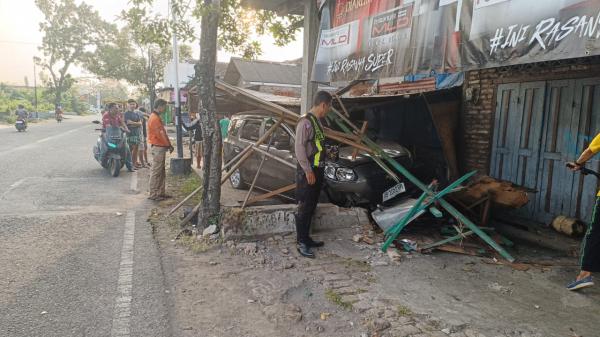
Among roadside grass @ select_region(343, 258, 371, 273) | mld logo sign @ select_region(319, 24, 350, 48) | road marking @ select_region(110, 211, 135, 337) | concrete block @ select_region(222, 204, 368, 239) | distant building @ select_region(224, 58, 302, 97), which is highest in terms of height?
distant building @ select_region(224, 58, 302, 97)

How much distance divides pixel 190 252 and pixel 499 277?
3.49 meters

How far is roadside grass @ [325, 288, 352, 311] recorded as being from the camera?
11.6 feet

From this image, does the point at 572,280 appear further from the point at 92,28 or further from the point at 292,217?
the point at 92,28

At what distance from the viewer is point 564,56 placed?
11.8ft

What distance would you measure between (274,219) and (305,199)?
818 mm

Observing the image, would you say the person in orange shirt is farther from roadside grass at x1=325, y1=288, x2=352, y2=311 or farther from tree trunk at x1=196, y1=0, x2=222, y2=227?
roadside grass at x1=325, y1=288, x2=352, y2=311

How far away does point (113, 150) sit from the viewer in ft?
31.5

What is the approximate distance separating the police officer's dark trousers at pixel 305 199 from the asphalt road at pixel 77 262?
1666mm

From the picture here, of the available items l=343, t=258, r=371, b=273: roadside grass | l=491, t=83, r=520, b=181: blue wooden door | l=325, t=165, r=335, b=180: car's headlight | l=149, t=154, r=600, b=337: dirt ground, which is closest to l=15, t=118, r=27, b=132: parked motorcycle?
l=149, t=154, r=600, b=337: dirt ground

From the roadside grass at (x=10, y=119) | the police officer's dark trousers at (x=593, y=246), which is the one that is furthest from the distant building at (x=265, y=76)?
the roadside grass at (x=10, y=119)

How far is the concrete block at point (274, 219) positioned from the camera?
5184mm

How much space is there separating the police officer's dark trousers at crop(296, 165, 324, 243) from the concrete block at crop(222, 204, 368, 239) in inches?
23.1

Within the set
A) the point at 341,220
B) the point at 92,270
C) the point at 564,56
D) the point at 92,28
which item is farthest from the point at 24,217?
the point at 92,28

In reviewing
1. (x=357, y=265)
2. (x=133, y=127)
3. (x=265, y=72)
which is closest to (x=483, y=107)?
(x=357, y=265)
